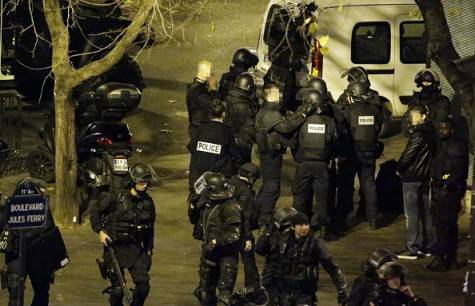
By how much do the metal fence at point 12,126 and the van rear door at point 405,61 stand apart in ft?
20.1

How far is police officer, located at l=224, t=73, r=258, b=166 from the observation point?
17.0 meters

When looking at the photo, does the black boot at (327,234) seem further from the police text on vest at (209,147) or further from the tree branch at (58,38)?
the tree branch at (58,38)

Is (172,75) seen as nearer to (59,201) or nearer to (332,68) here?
(332,68)

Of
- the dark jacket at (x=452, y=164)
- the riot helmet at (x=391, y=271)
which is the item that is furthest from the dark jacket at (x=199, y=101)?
the riot helmet at (x=391, y=271)

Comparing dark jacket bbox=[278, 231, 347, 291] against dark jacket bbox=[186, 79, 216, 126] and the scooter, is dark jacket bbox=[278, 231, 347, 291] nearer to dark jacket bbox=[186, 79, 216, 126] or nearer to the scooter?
dark jacket bbox=[186, 79, 216, 126]

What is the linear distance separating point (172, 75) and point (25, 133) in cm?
518

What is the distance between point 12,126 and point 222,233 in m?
8.28

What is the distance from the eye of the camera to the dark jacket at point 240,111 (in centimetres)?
1712

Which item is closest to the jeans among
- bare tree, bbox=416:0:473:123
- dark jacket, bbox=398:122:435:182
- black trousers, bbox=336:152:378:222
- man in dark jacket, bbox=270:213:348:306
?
dark jacket, bbox=398:122:435:182

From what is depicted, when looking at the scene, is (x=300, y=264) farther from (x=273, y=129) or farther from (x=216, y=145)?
(x=273, y=129)

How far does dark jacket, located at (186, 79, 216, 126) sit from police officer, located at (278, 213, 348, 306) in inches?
231

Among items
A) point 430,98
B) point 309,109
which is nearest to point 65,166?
point 309,109

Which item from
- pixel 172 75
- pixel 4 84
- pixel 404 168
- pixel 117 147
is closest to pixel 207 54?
pixel 172 75

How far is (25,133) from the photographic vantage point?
22281 mm
